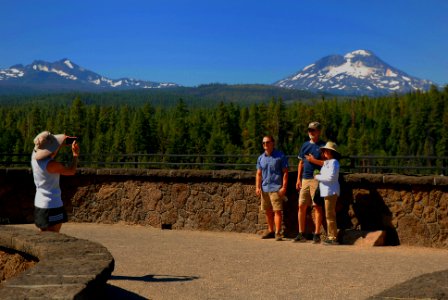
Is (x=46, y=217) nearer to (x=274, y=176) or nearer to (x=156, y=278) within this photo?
(x=156, y=278)

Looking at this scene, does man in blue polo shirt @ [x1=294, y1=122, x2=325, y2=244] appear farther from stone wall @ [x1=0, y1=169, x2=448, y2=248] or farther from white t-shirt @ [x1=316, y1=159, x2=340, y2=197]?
stone wall @ [x1=0, y1=169, x2=448, y2=248]

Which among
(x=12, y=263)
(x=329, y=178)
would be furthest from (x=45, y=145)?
(x=329, y=178)

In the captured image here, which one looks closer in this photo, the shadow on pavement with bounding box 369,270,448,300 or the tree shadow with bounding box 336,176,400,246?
the shadow on pavement with bounding box 369,270,448,300

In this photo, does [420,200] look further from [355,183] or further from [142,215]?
[142,215]

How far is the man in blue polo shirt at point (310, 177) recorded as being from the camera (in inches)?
375

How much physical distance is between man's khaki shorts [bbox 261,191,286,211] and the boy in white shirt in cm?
89

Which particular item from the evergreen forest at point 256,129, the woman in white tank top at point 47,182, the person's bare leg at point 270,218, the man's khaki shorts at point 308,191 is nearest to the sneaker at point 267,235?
the person's bare leg at point 270,218

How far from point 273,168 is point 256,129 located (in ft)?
356

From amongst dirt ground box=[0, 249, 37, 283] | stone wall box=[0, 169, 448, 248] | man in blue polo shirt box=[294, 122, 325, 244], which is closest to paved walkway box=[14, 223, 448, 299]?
man in blue polo shirt box=[294, 122, 325, 244]

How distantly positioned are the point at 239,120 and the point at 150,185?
377ft

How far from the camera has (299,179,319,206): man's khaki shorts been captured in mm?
9609

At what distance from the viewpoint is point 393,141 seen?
111 metres

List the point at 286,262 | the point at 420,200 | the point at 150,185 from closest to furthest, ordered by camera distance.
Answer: the point at 286,262
the point at 420,200
the point at 150,185

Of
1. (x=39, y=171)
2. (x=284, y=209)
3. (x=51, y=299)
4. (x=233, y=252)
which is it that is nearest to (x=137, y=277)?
(x=39, y=171)
